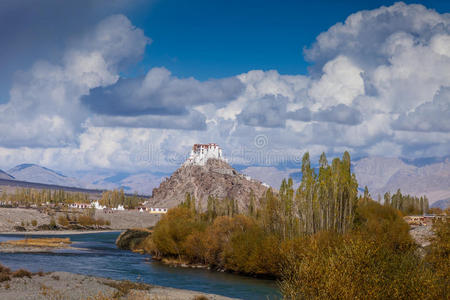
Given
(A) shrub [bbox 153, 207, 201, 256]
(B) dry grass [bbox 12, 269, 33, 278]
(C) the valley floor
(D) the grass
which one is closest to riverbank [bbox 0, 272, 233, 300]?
(D) the grass

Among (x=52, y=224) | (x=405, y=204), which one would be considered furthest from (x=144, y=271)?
(x=405, y=204)

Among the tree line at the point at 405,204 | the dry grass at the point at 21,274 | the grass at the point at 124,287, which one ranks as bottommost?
the grass at the point at 124,287

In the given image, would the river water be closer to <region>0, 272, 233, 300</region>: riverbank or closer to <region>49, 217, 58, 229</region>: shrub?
<region>0, 272, 233, 300</region>: riverbank

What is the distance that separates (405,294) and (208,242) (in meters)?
54.8

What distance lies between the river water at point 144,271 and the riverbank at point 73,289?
2900 mm

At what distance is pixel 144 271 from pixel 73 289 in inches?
844

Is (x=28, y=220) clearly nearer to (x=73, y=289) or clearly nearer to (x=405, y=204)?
(x=405, y=204)

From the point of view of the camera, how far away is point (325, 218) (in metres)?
62.9

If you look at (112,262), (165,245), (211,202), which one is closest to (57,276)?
(112,262)

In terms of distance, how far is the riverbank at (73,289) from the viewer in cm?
4015

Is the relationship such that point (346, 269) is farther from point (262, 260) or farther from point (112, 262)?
point (112, 262)

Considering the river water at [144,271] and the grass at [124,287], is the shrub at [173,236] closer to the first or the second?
the river water at [144,271]

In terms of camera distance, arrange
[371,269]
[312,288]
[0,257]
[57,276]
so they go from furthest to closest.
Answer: [0,257] < [57,276] < [371,269] < [312,288]

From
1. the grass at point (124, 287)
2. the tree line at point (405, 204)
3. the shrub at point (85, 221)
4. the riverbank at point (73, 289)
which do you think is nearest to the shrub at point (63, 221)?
the shrub at point (85, 221)
